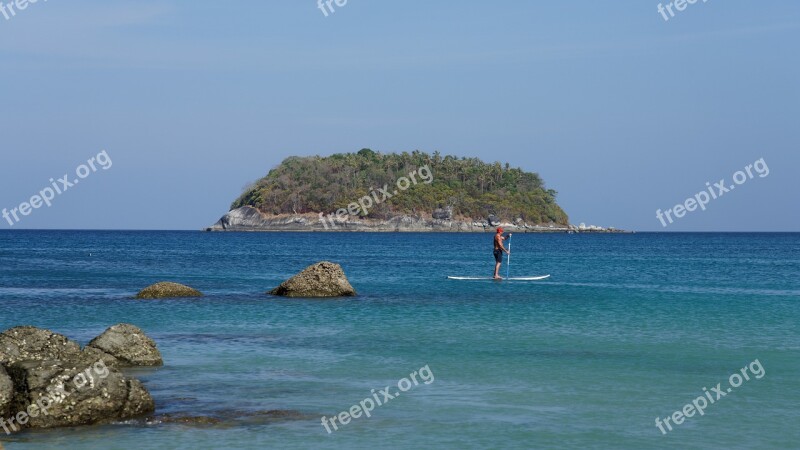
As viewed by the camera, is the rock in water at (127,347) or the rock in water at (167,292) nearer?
the rock in water at (127,347)

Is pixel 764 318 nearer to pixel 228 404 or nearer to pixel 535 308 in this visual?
pixel 535 308

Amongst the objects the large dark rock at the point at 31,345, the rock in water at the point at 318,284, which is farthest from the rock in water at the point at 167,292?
the large dark rock at the point at 31,345

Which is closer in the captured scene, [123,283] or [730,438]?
[730,438]

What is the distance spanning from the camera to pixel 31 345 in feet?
61.3

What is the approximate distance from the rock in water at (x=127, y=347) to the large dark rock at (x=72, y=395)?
4.94m

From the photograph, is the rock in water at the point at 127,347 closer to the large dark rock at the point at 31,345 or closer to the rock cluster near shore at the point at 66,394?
the large dark rock at the point at 31,345

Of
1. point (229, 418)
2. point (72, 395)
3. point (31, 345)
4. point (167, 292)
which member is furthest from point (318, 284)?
point (72, 395)

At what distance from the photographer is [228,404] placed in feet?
54.5

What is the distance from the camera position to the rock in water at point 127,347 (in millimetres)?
20734

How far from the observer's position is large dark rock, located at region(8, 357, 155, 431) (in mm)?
14898

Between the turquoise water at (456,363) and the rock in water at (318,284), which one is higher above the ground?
the rock in water at (318,284)

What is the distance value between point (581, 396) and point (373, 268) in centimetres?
5312

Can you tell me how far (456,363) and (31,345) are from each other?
362 inches

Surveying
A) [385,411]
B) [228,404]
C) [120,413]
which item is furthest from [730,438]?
[120,413]
